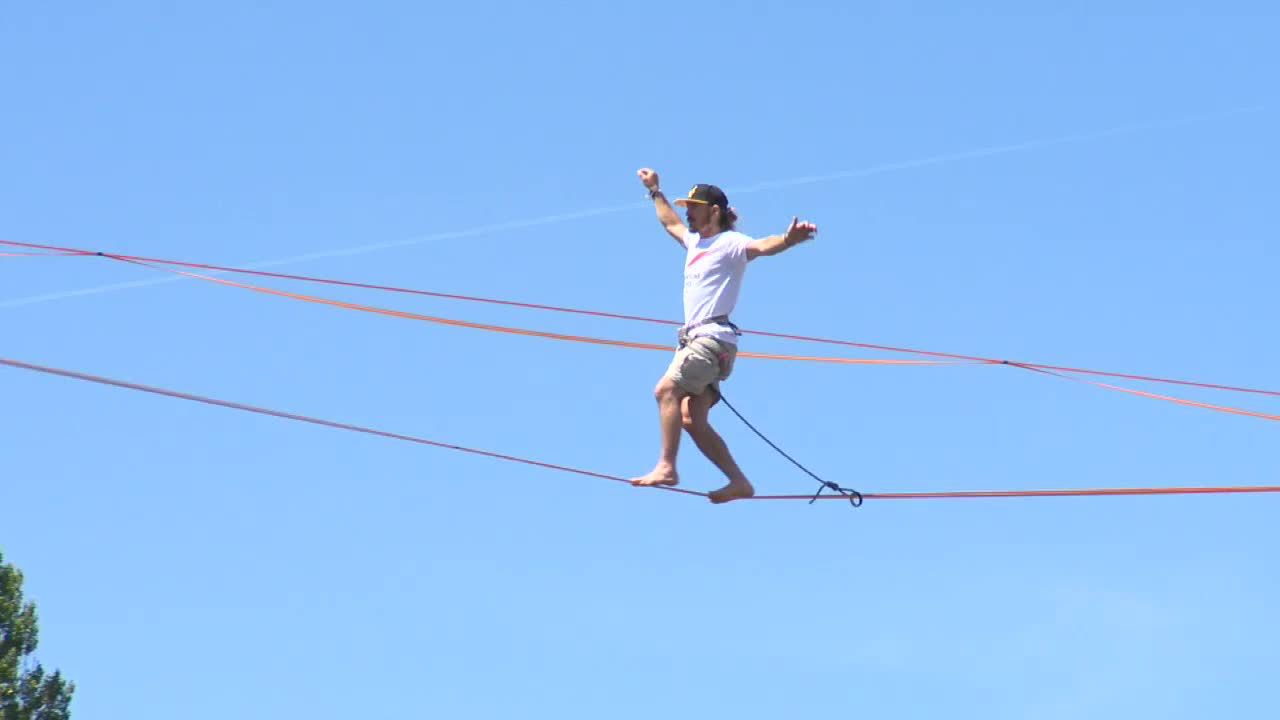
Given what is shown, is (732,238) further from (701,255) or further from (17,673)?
Answer: (17,673)

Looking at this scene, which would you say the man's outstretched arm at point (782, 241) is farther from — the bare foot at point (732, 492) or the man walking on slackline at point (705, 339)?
the bare foot at point (732, 492)

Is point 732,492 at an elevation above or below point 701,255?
below

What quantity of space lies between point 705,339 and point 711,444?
68 centimetres

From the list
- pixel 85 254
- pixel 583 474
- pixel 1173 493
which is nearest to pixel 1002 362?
pixel 1173 493

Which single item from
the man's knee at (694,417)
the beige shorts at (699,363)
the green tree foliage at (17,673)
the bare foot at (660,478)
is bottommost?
the bare foot at (660,478)

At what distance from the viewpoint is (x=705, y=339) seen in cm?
1351

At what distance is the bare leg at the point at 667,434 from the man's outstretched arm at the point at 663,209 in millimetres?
996

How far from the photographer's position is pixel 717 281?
1352cm

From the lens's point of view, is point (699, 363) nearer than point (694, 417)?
Yes

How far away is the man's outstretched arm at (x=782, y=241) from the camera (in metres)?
12.8

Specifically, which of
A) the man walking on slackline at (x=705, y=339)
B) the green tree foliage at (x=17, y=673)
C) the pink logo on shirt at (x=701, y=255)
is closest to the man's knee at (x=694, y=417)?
the man walking on slackline at (x=705, y=339)

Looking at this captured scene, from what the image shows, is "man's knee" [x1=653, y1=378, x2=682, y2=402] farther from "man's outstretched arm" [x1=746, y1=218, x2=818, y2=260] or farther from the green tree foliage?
the green tree foliage

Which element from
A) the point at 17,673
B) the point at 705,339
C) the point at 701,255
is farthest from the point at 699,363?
the point at 17,673

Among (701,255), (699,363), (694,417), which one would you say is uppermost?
(701,255)
